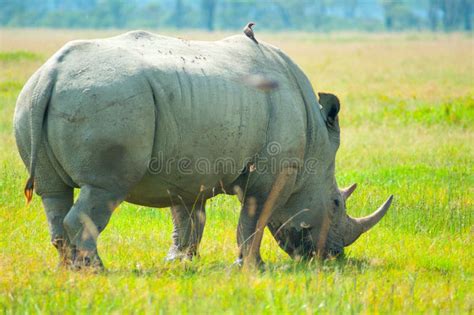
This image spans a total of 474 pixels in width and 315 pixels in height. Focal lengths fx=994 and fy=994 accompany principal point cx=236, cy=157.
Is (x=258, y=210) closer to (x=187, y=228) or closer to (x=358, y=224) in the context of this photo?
(x=187, y=228)

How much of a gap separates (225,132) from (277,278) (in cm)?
115

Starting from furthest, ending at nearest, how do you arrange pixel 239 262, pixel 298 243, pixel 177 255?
1. pixel 298 243
2. pixel 177 255
3. pixel 239 262

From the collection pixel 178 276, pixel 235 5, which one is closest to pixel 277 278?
pixel 178 276

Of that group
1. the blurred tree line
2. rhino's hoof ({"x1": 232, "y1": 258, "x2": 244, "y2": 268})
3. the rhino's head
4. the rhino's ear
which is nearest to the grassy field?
rhino's hoof ({"x1": 232, "y1": 258, "x2": 244, "y2": 268})

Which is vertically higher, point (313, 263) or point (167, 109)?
point (167, 109)

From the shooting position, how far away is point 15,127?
704 centimetres

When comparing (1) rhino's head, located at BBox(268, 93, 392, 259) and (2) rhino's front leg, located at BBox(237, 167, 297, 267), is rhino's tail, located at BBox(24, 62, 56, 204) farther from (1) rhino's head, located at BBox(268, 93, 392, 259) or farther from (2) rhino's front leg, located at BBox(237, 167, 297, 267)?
(1) rhino's head, located at BBox(268, 93, 392, 259)

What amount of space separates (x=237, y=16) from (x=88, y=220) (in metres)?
108

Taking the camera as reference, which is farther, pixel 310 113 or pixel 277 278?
pixel 310 113

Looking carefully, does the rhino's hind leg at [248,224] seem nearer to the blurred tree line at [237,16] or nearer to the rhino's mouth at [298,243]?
the rhino's mouth at [298,243]

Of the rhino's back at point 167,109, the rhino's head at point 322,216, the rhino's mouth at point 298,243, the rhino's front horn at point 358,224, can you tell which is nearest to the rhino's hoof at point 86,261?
the rhino's back at point 167,109

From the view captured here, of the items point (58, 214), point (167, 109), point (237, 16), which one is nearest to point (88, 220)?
point (58, 214)

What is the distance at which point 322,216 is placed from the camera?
27.6 feet

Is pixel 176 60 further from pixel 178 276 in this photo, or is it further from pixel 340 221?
pixel 340 221
